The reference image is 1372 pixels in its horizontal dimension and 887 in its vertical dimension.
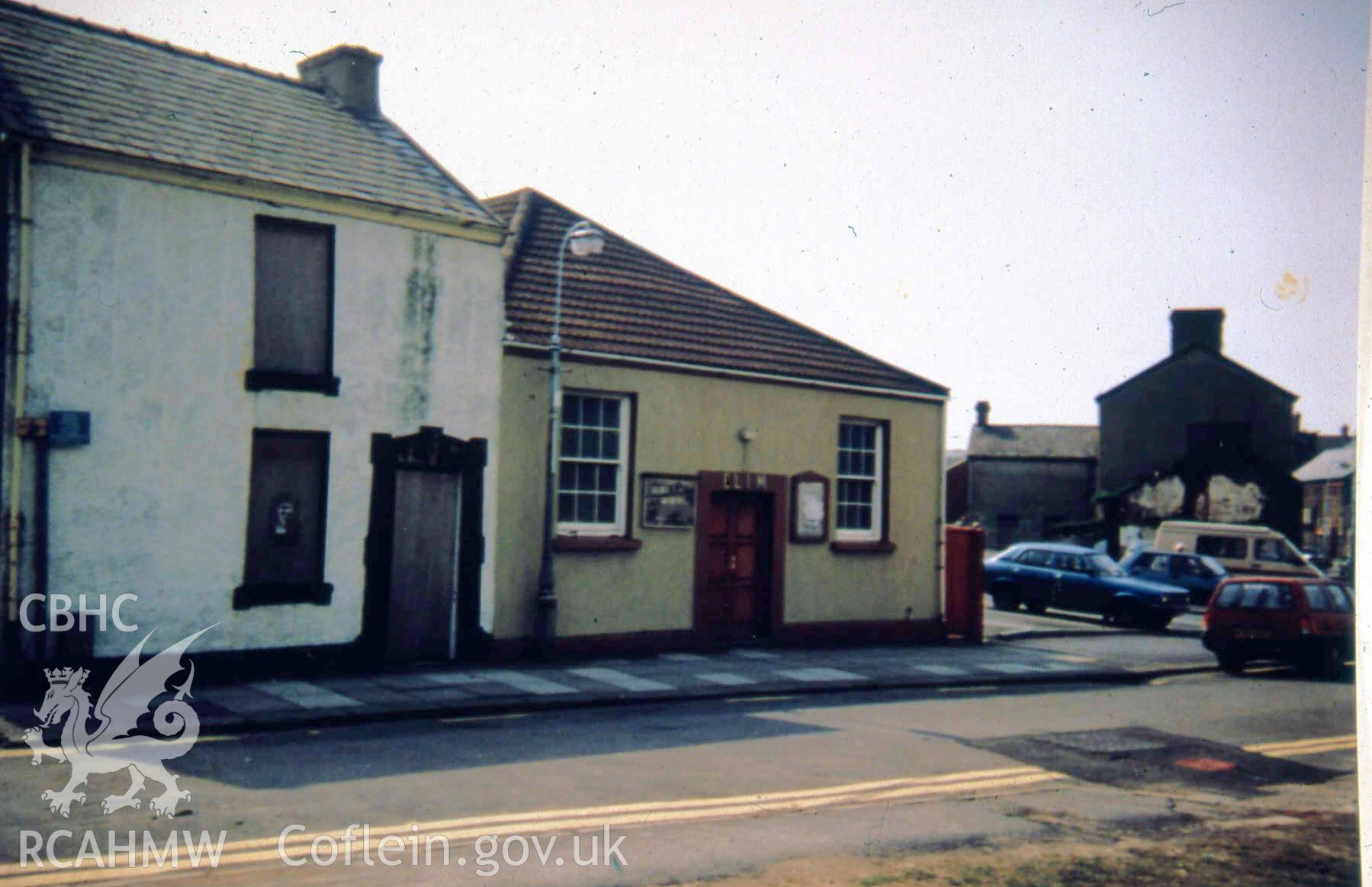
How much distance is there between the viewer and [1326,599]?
716 inches

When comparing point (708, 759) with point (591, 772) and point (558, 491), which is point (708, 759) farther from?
point (558, 491)

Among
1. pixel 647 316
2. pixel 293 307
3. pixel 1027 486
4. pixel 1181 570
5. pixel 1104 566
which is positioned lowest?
pixel 1181 570

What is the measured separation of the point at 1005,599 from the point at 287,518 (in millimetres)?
19156

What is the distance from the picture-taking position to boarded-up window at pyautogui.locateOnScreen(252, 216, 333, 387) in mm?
13688

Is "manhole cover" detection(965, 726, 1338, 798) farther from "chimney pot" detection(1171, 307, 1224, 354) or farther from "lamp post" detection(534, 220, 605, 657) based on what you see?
"chimney pot" detection(1171, 307, 1224, 354)

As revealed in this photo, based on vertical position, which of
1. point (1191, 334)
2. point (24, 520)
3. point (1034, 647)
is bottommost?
point (1034, 647)

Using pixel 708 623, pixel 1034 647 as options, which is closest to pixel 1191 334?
pixel 1034 647

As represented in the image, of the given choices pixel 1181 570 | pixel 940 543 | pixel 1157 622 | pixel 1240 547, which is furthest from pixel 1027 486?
pixel 940 543

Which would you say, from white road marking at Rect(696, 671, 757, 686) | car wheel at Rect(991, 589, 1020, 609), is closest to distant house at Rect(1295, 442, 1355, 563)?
car wheel at Rect(991, 589, 1020, 609)

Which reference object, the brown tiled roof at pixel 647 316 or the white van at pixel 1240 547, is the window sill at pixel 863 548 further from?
the white van at pixel 1240 547

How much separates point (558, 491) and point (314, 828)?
31.2ft

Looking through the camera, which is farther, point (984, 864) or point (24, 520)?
point (24, 520)

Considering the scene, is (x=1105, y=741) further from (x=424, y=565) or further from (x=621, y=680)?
(x=424, y=565)

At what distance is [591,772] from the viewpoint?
9094 mm
